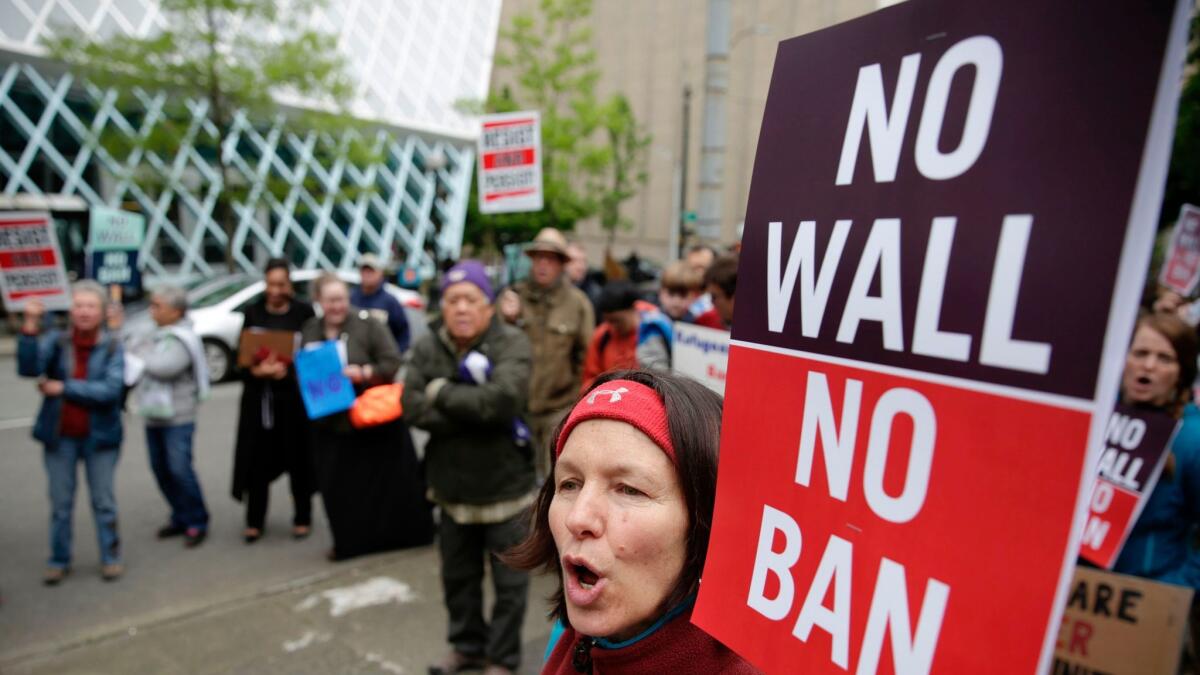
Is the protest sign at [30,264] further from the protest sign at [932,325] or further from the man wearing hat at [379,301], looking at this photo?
the protest sign at [932,325]

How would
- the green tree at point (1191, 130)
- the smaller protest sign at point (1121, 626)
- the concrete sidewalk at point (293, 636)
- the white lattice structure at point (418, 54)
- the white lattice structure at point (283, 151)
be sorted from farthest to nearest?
the white lattice structure at point (418, 54)
the white lattice structure at point (283, 151)
the green tree at point (1191, 130)
the concrete sidewalk at point (293, 636)
the smaller protest sign at point (1121, 626)

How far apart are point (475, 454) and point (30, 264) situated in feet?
12.1

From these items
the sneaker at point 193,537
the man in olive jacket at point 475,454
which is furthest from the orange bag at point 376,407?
the sneaker at point 193,537

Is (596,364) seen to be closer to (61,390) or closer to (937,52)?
(61,390)

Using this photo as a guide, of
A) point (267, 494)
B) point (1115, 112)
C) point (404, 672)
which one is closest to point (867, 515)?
point (1115, 112)

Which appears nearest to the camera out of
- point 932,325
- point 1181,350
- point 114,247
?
point 932,325

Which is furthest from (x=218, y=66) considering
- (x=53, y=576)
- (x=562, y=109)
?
(x=562, y=109)

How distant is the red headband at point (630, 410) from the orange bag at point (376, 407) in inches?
134

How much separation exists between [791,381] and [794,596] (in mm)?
298

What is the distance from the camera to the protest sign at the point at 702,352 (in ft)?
12.3

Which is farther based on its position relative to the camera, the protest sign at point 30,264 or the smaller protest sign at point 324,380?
the protest sign at point 30,264

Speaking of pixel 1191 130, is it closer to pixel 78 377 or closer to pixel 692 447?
pixel 692 447

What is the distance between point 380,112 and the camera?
29141mm

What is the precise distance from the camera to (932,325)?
88 centimetres
